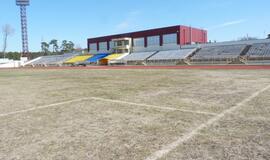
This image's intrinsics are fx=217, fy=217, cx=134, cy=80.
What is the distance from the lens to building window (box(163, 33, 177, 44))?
55519 millimetres

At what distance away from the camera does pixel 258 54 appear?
123ft

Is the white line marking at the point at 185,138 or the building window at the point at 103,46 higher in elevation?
the building window at the point at 103,46

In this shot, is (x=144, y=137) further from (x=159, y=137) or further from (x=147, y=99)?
(x=147, y=99)

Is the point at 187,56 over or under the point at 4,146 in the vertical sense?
over

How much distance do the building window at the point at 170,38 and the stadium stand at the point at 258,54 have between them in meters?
18.9

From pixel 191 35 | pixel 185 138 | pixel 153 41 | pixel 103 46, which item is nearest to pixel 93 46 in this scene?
pixel 103 46

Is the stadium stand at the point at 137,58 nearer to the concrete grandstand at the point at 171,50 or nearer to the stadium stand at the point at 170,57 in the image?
the concrete grandstand at the point at 171,50

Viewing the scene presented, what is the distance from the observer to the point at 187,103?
24.6ft

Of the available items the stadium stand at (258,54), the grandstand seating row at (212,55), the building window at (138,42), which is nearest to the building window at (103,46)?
the building window at (138,42)

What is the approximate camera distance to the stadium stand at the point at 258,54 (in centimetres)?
3499

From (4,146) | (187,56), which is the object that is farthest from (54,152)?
(187,56)

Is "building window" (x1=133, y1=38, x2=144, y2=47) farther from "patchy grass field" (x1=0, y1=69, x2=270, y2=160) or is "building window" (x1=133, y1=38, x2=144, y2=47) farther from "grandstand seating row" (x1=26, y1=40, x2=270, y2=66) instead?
"patchy grass field" (x1=0, y1=69, x2=270, y2=160)

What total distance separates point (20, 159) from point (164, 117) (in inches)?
138

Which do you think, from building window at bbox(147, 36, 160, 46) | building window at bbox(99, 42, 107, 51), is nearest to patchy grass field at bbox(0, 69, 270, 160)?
building window at bbox(147, 36, 160, 46)
